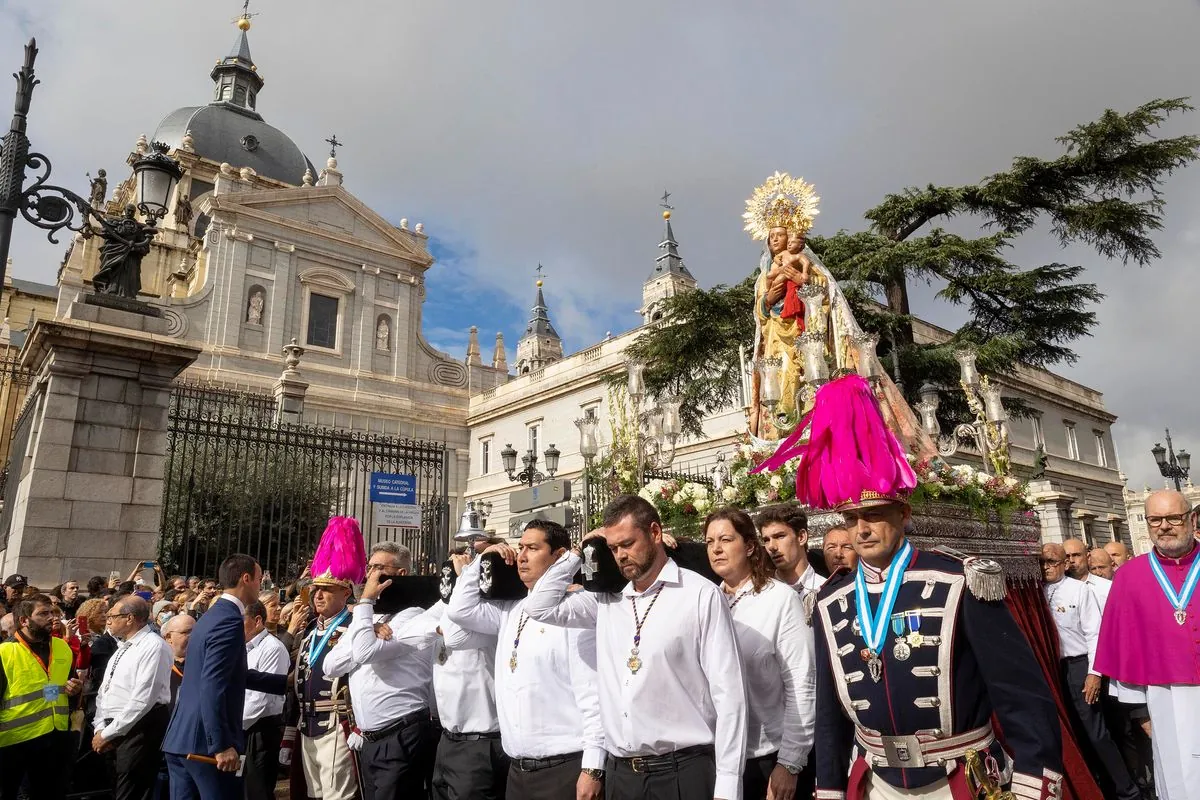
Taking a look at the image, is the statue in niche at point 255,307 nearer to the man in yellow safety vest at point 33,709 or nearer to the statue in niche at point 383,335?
the statue in niche at point 383,335

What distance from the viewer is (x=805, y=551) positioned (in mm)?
4875

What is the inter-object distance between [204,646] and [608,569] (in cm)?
248

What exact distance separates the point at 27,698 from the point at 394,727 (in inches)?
115

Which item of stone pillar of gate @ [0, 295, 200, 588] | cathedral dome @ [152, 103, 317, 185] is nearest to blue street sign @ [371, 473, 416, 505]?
stone pillar of gate @ [0, 295, 200, 588]

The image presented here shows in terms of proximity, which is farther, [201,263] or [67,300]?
[201,263]

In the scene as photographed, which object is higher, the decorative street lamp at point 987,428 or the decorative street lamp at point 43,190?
the decorative street lamp at point 43,190

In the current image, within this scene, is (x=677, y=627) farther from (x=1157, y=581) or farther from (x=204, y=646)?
(x=1157, y=581)

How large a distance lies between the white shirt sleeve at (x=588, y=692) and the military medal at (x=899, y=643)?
54.7 inches

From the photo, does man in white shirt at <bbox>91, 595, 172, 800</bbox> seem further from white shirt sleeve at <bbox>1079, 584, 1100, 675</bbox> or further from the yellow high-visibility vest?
white shirt sleeve at <bbox>1079, 584, 1100, 675</bbox>

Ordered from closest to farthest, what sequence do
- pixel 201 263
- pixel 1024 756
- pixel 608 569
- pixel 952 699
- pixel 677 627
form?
1. pixel 1024 756
2. pixel 952 699
3. pixel 677 627
4. pixel 608 569
5. pixel 201 263

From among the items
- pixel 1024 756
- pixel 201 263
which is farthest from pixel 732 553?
pixel 201 263

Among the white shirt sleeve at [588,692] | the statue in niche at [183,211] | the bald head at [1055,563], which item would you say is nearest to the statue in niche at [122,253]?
the white shirt sleeve at [588,692]

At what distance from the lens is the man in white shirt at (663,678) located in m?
3.04

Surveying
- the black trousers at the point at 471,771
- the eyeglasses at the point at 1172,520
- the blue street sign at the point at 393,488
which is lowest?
the black trousers at the point at 471,771
